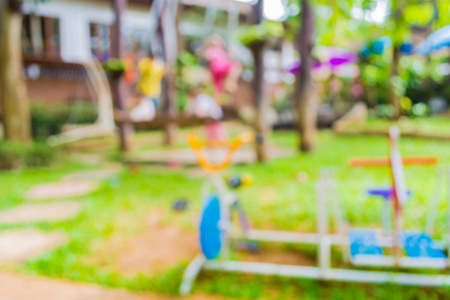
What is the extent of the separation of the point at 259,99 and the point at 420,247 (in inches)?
190

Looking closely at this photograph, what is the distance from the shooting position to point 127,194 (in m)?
5.57

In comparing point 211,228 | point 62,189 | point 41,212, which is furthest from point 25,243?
point 62,189

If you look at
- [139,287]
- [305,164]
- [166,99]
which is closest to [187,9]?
[166,99]

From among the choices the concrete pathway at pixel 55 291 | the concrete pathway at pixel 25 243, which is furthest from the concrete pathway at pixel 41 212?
the concrete pathway at pixel 55 291

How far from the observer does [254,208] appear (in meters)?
4.71

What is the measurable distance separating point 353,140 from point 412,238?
24.1 ft

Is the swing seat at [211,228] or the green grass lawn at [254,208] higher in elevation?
the swing seat at [211,228]

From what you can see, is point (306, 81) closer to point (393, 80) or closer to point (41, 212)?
point (393, 80)

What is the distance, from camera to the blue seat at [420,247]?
110 inches

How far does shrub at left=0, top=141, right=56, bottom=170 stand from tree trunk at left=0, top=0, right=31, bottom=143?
0.44 metres

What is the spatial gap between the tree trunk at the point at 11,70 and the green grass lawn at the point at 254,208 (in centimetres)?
122

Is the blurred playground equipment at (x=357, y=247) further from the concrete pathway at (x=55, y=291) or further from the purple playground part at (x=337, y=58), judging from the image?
the purple playground part at (x=337, y=58)

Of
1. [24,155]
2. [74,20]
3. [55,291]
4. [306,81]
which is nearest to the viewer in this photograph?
[55,291]

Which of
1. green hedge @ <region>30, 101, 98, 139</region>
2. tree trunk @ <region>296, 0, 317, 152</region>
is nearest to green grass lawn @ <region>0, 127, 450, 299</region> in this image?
tree trunk @ <region>296, 0, 317, 152</region>
